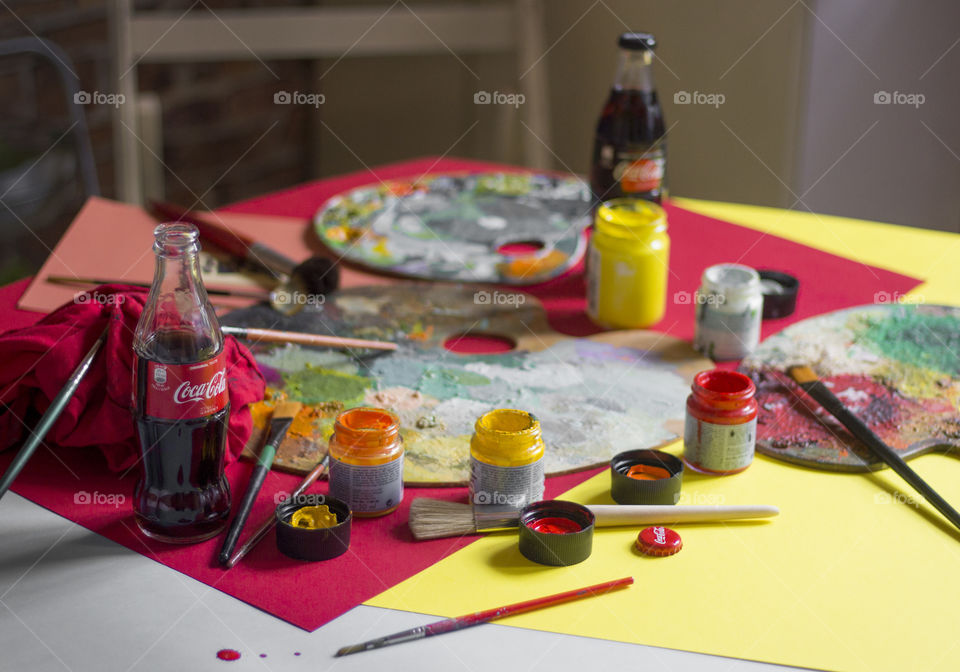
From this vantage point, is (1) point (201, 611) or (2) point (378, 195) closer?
(1) point (201, 611)

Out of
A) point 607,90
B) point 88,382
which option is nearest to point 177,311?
point 88,382

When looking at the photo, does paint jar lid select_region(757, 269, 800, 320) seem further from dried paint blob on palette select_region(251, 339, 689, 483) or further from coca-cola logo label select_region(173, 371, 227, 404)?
coca-cola logo label select_region(173, 371, 227, 404)

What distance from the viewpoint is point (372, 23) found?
7.38ft

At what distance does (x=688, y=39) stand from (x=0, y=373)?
1879 millimetres

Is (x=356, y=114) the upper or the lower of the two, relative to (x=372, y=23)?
lower

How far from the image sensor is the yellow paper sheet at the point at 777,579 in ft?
2.66

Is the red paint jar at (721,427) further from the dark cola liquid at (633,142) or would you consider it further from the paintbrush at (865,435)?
the dark cola liquid at (633,142)

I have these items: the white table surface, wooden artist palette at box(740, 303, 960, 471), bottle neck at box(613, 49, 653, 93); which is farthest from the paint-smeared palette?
the white table surface

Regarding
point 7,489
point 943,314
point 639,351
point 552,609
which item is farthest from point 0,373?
point 943,314

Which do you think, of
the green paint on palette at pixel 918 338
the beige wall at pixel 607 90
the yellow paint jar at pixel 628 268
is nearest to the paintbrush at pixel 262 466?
the yellow paint jar at pixel 628 268

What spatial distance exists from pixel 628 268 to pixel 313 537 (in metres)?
0.59

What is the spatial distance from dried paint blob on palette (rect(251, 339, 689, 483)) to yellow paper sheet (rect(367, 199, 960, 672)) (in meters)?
0.09

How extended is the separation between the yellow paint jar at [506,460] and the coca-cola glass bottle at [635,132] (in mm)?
529

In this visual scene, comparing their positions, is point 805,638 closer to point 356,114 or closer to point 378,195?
point 378,195
